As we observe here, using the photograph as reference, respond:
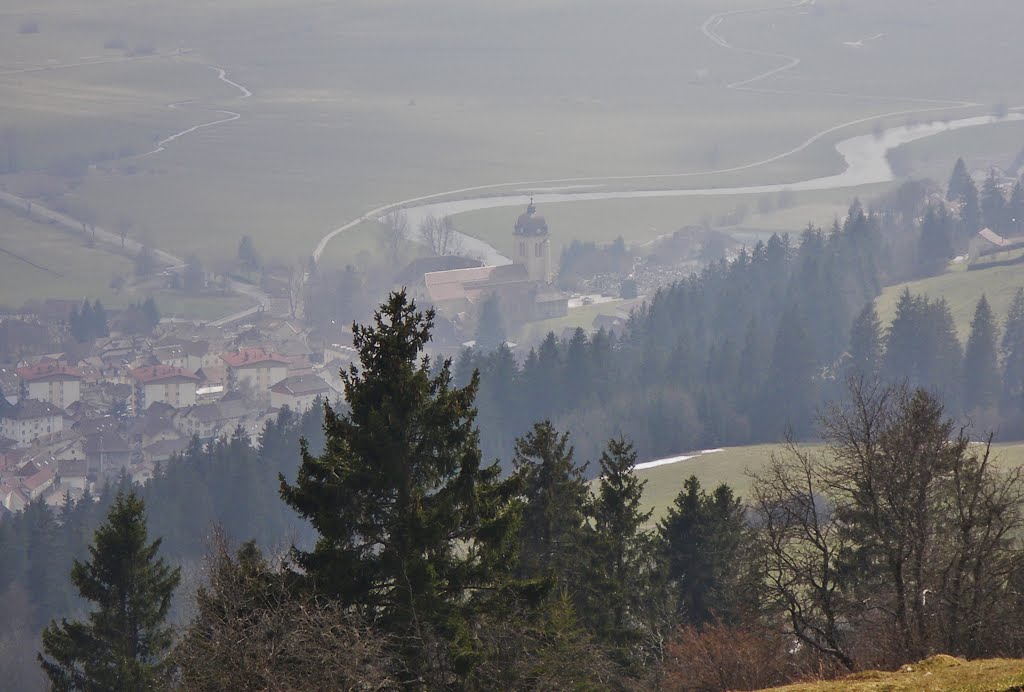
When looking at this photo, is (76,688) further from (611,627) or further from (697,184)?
(697,184)

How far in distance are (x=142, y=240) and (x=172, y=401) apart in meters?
61.2

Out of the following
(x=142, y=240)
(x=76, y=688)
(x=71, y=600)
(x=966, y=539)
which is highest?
(x=142, y=240)

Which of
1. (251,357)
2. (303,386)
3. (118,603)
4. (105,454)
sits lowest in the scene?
(105,454)

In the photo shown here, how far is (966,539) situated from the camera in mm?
17109

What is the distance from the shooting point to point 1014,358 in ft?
254

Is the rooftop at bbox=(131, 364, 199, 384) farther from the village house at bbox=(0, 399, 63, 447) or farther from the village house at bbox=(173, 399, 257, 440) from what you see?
the village house at bbox=(0, 399, 63, 447)

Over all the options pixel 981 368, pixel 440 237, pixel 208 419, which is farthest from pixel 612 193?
pixel 981 368

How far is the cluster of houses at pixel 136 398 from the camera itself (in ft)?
291

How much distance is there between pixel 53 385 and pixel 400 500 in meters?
96.0

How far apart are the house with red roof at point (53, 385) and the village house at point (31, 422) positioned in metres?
2.81

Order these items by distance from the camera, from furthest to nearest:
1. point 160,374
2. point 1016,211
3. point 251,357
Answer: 1. point 1016,211
2. point 251,357
3. point 160,374

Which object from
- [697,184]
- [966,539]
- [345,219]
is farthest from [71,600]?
[697,184]

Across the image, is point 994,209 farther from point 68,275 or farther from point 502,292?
point 68,275

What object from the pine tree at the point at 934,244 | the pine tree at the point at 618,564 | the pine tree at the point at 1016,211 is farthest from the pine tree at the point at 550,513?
the pine tree at the point at 1016,211
